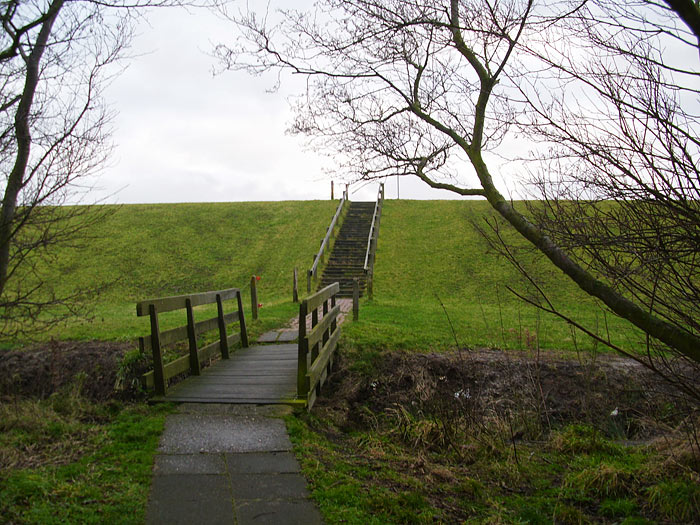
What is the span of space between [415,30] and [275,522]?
190 inches

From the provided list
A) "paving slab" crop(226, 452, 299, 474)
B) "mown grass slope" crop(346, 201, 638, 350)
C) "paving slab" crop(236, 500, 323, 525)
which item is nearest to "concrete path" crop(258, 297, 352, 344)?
"mown grass slope" crop(346, 201, 638, 350)

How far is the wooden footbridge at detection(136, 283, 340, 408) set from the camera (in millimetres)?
5652

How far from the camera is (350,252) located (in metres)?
22.5

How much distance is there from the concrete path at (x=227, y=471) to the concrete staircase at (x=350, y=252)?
13.0m

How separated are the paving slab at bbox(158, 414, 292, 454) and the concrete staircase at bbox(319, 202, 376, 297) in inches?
513

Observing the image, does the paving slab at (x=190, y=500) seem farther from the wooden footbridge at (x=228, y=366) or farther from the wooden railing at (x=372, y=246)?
the wooden railing at (x=372, y=246)

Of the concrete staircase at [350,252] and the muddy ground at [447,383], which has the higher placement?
the concrete staircase at [350,252]

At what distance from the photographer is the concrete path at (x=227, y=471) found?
3.42m

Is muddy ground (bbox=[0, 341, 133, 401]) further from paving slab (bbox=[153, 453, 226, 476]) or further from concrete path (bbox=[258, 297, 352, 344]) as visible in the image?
paving slab (bbox=[153, 453, 226, 476])

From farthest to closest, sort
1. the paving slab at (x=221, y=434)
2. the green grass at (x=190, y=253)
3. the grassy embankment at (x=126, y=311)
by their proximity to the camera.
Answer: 1. the green grass at (x=190, y=253)
2. the paving slab at (x=221, y=434)
3. the grassy embankment at (x=126, y=311)

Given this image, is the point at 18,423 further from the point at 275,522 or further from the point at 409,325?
the point at 409,325

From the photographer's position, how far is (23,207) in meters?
5.20

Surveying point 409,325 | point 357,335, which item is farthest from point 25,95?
point 409,325

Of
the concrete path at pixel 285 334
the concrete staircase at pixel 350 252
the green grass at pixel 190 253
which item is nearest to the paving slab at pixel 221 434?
the concrete path at pixel 285 334
